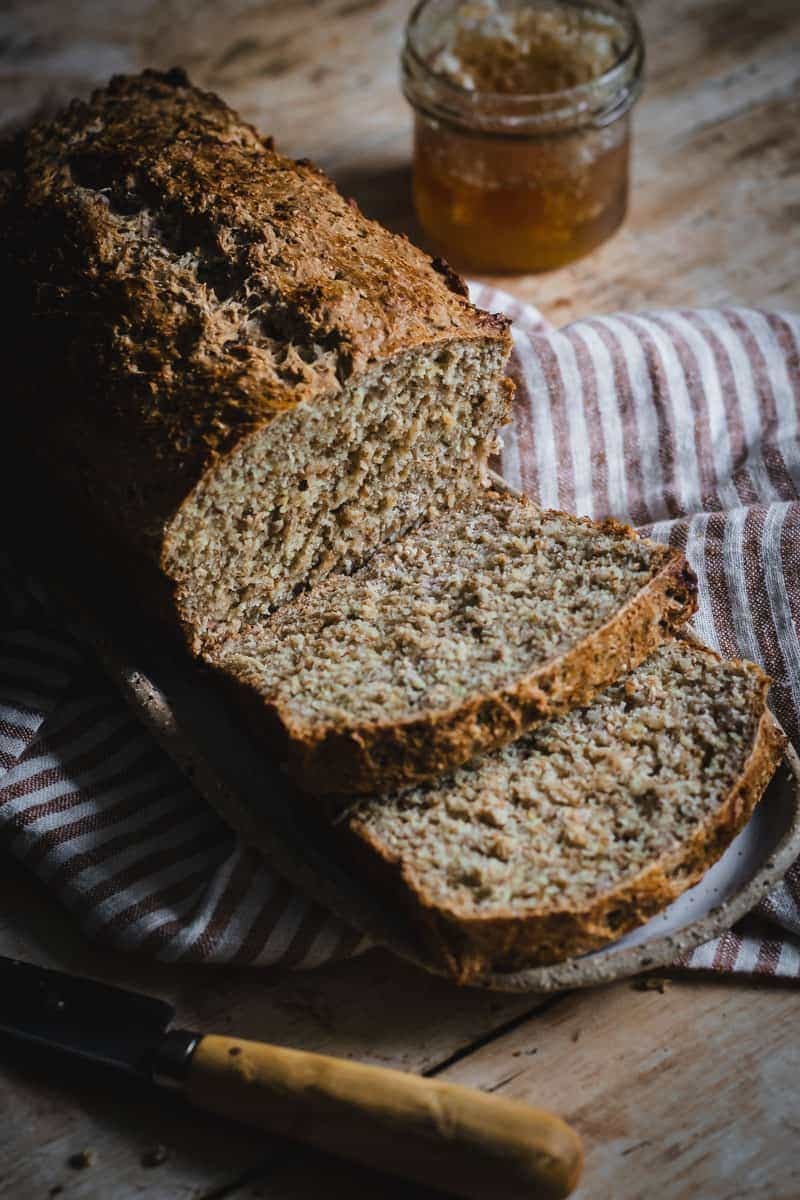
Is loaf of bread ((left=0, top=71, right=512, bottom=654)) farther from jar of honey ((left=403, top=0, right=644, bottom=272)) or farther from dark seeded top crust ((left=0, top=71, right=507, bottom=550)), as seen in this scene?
jar of honey ((left=403, top=0, right=644, bottom=272))

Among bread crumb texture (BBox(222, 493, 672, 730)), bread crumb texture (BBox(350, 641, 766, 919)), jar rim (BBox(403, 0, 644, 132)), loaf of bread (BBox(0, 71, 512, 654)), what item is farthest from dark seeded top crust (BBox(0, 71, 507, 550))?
bread crumb texture (BBox(350, 641, 766, 919))

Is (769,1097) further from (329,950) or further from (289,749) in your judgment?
(289,749)

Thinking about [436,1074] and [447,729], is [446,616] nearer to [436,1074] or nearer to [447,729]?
[447,729]

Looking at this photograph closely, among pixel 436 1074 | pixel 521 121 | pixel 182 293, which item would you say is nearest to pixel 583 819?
pixel 436 1074

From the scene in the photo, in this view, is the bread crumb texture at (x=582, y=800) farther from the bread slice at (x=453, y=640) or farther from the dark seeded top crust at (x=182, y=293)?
the dark seeded top crust at (x=182, y=293)

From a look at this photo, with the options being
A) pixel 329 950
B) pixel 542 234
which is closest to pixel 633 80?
pixel 542 234
